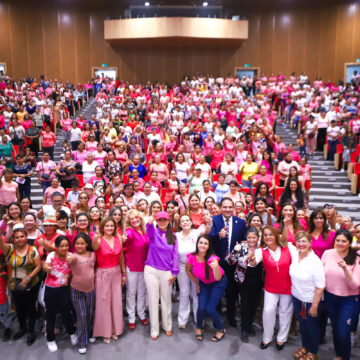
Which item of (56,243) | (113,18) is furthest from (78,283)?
(113,18)

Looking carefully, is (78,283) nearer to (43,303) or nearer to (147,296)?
(43,303)

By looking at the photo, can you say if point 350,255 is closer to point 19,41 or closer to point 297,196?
point 297,196

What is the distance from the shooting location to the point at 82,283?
4.05m

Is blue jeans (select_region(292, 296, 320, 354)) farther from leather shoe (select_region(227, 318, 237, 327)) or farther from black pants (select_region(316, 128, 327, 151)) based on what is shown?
black pants (select_region(316, 128, 327, 151))

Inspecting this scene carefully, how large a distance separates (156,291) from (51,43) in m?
19.8

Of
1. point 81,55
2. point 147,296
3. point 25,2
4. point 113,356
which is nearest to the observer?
point 113,356

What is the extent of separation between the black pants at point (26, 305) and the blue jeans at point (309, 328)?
272cm

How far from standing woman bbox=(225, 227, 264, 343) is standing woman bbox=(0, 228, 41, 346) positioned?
2.09m

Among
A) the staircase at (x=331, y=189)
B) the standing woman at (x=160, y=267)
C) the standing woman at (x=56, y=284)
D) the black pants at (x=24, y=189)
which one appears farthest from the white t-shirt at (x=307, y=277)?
the black pants at (x=24, y=189)

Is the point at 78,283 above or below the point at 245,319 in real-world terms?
above

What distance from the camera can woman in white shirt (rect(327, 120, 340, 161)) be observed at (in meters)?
10.4

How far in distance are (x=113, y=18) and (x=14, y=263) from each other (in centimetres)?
1865

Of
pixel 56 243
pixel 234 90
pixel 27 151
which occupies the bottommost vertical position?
pixel 56 243

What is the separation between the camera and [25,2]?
775 inches
